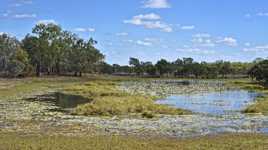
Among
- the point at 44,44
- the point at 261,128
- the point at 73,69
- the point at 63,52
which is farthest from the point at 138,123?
the point at 73,69

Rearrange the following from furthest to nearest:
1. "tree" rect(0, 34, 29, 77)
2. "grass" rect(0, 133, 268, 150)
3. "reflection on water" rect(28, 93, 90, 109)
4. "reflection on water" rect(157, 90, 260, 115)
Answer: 1. "tree" rect(0, 34, 29, 77)
2. "reflection on water" rect(28, 93, 90, 109)
3. "reflection on water" rect(157, 90, 260, 115)
4. "grass" rect(0, 133, 268, 150)

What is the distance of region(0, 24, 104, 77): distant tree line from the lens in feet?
438

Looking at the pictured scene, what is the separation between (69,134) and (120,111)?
1415 cm

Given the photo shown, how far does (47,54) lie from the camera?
14575 centimetres

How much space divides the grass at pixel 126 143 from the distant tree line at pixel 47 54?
356ft

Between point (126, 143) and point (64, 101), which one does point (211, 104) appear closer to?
point (64, 101)

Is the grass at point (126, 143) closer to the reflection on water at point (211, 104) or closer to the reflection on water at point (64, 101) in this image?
the reflection on water at point (211, 104)

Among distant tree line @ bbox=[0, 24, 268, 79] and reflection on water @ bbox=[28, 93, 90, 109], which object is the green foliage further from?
reflection on water @ bbox=[28, 93, 90, 109]

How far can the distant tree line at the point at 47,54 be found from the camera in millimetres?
133375

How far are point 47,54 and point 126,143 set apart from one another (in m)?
127

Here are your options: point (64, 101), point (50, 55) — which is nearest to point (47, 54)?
point (50, 55)

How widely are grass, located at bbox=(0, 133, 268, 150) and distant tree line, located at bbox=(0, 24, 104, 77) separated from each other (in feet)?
356

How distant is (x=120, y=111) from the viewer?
39625mm

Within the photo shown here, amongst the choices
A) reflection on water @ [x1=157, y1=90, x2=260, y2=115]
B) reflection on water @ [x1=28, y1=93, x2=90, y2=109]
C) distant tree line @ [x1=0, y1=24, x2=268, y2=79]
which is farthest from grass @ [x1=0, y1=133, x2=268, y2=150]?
distant tree line @ [x1=0, y1=24, x2=268, y2=79]
